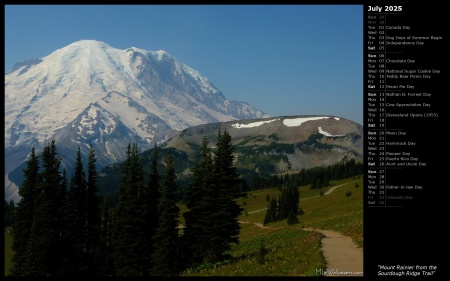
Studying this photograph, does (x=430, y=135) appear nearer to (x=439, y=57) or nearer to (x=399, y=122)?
(x=399, y=122)

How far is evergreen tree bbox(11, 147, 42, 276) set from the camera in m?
55.2

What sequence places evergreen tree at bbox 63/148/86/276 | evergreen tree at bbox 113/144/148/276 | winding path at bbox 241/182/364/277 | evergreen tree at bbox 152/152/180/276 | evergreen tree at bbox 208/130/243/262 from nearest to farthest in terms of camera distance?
winding path at bbox 241/182/364/277, evergreen tree at bbox 208/130/243/262, evergreen tree at bbox 152/152/180/276, evergreen tree at bbox 113/144/148/276, evergreen tree at bbox 63/148/86/276

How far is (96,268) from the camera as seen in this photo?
202 ft

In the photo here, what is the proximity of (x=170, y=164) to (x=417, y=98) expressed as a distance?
1264 inches

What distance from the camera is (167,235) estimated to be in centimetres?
4250

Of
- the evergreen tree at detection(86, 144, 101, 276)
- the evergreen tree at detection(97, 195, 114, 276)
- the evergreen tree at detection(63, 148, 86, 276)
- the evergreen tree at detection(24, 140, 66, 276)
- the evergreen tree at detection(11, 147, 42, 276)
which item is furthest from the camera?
the evergreen tree at detection(97, 195, 114, 276)

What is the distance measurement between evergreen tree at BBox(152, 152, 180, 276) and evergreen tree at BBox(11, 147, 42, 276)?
66.7 feet

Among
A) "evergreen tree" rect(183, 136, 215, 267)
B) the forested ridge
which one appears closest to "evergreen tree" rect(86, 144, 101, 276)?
the forested ridge

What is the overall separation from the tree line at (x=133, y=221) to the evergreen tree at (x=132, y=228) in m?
0.10

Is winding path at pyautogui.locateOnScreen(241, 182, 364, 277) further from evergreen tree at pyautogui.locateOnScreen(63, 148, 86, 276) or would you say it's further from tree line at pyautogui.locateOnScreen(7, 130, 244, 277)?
evergreen tree at pyautogui.locateOnScreen(63, 148, 86, 276)

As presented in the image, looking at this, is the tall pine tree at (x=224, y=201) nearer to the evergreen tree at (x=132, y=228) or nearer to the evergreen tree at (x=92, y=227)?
the evergreen tree at (x=132, y=228)

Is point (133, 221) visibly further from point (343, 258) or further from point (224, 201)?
point (343, 258)

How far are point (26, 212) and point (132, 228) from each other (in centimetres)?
1699
